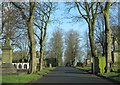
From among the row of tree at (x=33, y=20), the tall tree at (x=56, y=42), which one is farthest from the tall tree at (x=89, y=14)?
the tall tree at (x=56, y=42)

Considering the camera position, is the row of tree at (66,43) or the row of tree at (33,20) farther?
the row of tree at (66,43)

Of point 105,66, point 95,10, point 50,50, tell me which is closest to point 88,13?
point 95,10

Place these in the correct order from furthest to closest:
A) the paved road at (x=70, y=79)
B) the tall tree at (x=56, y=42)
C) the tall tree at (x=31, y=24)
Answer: the tall tree at (x=56, y=42) < the tall tree at (x=31, y=24) < the paved road at (x=70, y=79)

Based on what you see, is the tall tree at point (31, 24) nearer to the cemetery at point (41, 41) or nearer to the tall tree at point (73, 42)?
the cemetery at point (41, 41)

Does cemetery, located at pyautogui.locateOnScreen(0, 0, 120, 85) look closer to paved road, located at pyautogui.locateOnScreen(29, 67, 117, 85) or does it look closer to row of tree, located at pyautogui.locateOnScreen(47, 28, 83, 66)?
paved road, located at pyautogui.locateOnScreen(29, 67, 117, 85)

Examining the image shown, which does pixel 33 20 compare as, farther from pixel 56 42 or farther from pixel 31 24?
pixel 56 42

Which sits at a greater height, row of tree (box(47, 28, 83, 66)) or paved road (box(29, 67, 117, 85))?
row of tree (box(47, 28, 83, 66))

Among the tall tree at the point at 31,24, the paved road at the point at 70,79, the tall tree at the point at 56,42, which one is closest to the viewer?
the paved road at the point at 70,79

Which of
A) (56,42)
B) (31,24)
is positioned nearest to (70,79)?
Answer: (31,24)

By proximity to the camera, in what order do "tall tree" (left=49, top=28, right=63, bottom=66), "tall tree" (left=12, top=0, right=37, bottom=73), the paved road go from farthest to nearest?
"tall tree" (left=49, top=28, right=63, bottom=66)
"tall tree" (left=12, top=0, right=37, bottom=73)
the paved road

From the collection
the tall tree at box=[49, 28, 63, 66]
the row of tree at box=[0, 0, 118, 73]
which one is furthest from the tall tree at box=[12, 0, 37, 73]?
the tall tree at box=[49, 28, 63, 66]

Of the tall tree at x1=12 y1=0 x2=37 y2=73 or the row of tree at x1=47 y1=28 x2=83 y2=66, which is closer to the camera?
the tall tree at x1=12 y1=0 x2=37 y2=73

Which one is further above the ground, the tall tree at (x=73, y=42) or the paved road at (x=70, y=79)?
the tall tree at (x=73, y=42)

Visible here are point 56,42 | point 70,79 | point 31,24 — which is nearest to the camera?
point 70,79
